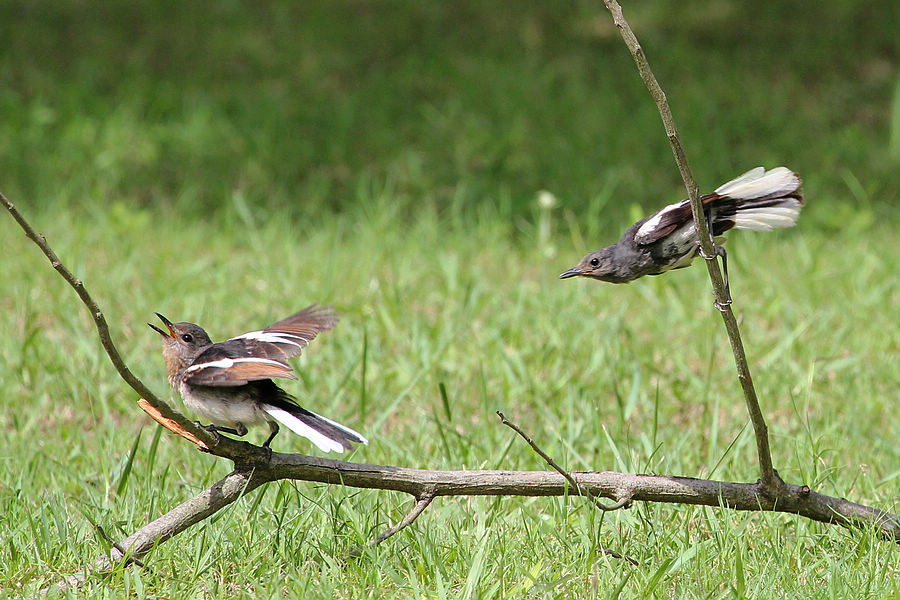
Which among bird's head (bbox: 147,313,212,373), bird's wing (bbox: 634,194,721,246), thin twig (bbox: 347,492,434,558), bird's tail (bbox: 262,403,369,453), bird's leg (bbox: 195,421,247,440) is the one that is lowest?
thin twig (bbox: 347,492,434,558)

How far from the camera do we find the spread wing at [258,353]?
2.70 meters

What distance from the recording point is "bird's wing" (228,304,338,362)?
9.66ft

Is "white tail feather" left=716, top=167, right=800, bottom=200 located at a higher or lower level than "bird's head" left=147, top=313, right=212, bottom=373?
lower

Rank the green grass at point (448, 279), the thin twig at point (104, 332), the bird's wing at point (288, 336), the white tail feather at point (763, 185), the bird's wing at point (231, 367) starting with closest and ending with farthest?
the thin twig at point (104, 332), the white tail feather at point (763, 185), the bird's wing at point (231, 367), the bird's wing at point (288, 336), the green grass at point (448, 279)

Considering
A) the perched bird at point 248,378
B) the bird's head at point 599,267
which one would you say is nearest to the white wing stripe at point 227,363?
the perched bird at point 248,378

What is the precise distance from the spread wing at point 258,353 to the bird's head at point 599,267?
0.79m

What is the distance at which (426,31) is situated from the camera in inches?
385

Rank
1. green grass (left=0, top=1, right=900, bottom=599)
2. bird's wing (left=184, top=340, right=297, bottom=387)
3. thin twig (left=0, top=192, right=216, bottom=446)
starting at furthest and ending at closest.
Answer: green grass (left=0, top=1, right=900, bottom=599) < bird's wing (left=184, top=340, right=297, bottom=387) < thin twig (left=0, top=192, right=216, bottom=446)

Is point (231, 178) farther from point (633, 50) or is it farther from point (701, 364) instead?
point (633, 50)

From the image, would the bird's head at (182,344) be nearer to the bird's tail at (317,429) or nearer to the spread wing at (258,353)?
the spread wing at (258,353)

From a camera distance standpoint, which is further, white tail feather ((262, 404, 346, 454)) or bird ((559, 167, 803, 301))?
white tail feather ((262, 404, 346, 454))

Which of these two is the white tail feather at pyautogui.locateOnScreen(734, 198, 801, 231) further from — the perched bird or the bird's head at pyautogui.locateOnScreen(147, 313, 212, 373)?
the bird's head at pyautogui.locateOnScreen(147, 313, 212, 373)

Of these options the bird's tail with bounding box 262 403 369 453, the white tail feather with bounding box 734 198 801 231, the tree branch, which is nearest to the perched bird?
the bird's tail with bounding box 262 403 369 453

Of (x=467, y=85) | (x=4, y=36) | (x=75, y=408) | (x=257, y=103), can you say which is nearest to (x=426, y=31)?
(x=467, y=85)
